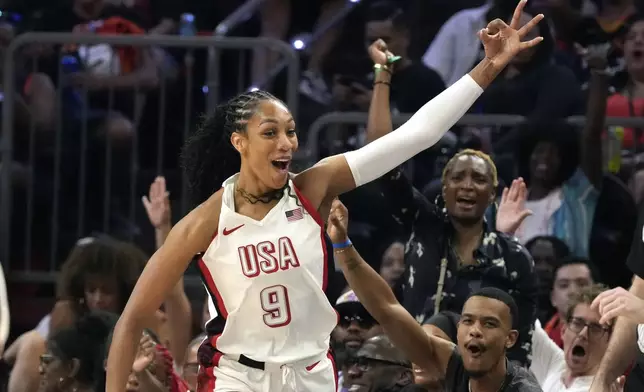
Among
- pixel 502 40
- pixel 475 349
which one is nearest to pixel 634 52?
pixel 475 349

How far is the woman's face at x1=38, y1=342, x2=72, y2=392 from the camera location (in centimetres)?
651

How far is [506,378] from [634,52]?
345 centimetres

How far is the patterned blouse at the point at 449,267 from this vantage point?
19.6 ft

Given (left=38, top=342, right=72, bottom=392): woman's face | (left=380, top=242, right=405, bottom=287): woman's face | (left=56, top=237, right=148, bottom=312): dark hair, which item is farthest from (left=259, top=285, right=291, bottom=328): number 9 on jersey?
(left=56, top=237, right=148, bottom=312): dark hair

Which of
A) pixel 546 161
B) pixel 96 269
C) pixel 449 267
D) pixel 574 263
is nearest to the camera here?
pixel 449 267

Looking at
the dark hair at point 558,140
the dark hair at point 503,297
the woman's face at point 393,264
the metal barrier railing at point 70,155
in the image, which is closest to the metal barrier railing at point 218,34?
the metal barrier railing at point 70,155

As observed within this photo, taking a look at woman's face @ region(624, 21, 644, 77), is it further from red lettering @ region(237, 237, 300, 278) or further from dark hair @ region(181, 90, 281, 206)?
red lettering @ region(237, 237, 300, 278)

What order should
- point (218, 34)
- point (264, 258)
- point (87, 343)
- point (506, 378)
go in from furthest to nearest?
point (218, 34), point (87, 343), point (506, 378), point (264, 258)

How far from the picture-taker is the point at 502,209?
6527 millimetres

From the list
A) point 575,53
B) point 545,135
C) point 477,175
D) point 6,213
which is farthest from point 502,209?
point 6,213

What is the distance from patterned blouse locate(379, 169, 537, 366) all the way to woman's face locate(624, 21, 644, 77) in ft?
7.81

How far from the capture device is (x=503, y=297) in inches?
213

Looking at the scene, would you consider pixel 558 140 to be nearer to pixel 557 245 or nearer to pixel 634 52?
pixel 557 245

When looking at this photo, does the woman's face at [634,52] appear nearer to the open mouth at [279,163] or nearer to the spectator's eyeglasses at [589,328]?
the spectator's eyeglasses at [589,328]
